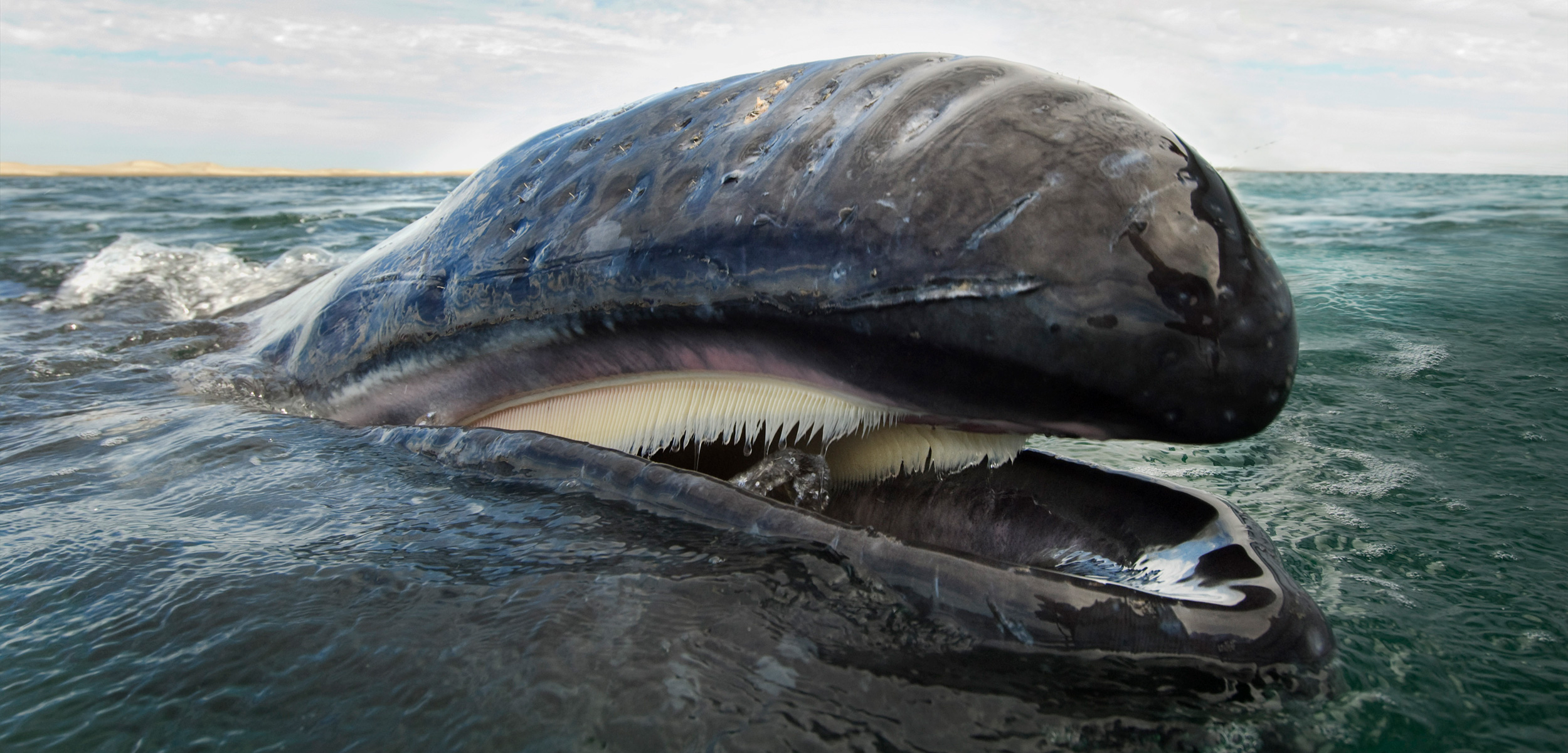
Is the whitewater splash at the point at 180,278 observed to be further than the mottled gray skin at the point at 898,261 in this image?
Yes

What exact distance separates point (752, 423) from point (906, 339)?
18.0 inches

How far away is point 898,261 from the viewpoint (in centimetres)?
164

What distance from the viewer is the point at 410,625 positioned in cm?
155

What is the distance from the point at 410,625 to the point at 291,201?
2082 centimetres

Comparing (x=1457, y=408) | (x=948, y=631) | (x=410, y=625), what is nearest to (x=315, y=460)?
(x=410, y=625)

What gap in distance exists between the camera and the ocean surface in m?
1.33

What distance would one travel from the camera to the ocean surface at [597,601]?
1333mm

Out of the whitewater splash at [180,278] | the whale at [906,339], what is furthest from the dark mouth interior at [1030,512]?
the whitewater splash at [180,278]

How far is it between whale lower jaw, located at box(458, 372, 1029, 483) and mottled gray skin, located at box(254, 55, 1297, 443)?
0.15 ft

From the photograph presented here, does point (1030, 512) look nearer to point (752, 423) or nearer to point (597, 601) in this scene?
point (752, 423)

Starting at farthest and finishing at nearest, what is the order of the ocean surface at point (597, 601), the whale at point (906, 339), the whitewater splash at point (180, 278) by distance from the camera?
1. the whitewater splash at point (180, 278)
2. the whale at point (906, 339)
3. the ocean surface at point (597, 601)

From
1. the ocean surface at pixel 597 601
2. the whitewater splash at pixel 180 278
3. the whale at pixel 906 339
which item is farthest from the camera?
the whitewater splash at pixel 180 278

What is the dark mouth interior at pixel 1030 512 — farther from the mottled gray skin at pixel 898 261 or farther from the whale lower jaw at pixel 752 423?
the mottled gray skin at pixel 898 261

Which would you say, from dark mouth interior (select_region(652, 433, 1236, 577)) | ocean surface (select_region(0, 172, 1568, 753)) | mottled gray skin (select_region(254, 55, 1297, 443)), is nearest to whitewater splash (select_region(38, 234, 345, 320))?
ocean surface (select_region(0, 172, 1568, 753))
